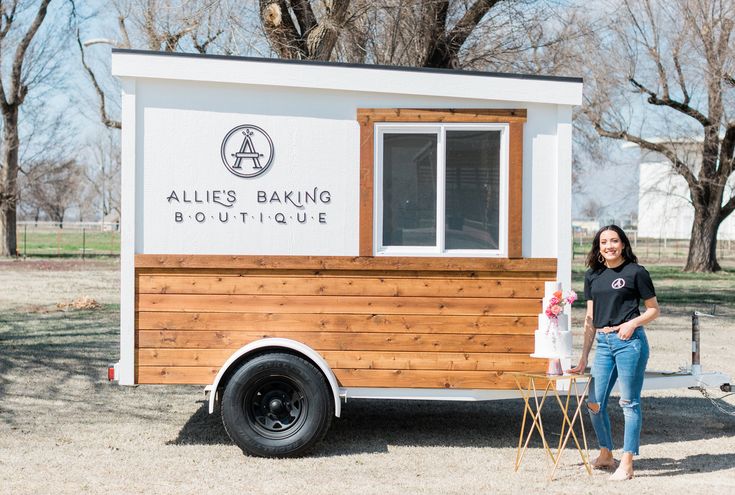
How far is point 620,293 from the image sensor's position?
583 centimetres

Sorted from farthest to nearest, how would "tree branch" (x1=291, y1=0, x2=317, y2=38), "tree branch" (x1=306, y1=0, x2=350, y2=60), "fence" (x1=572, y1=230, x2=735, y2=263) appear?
"fence" (x1=572, y1=230, x2=735, y2=263)
"tree branch" (x1=291, y1=0, x2=317, y2=38)
"tree branch" (x1=306, y1=0, x2=350, y2=60)

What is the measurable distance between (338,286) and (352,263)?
19cm

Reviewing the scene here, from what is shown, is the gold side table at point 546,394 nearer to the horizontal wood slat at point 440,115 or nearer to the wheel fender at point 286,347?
the wheel fender at point 286,347

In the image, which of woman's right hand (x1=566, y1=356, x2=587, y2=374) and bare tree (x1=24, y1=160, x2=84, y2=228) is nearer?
woman's right hand (x1=566, y1=356, x2=587, y2=374)

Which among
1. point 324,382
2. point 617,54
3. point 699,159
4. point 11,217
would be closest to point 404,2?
point 324,382

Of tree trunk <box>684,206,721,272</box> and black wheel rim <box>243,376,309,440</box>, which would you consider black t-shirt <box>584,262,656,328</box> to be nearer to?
black wheel rim <box>243,376,309,440</box>

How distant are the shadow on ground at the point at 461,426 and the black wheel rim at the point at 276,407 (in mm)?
292

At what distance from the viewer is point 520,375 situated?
634 cm

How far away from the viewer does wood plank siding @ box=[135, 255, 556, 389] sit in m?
6.50

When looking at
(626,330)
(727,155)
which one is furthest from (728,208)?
(626,330)

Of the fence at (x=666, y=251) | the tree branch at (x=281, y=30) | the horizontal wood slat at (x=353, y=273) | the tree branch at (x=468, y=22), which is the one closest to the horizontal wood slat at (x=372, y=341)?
the horizontal wood slat at (x=353, y=273)

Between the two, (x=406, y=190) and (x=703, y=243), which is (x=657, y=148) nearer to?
(x=703, y=243)

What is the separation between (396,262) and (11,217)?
31204mm

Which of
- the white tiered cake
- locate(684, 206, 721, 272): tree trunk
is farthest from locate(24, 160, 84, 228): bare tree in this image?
the white tiered cake
